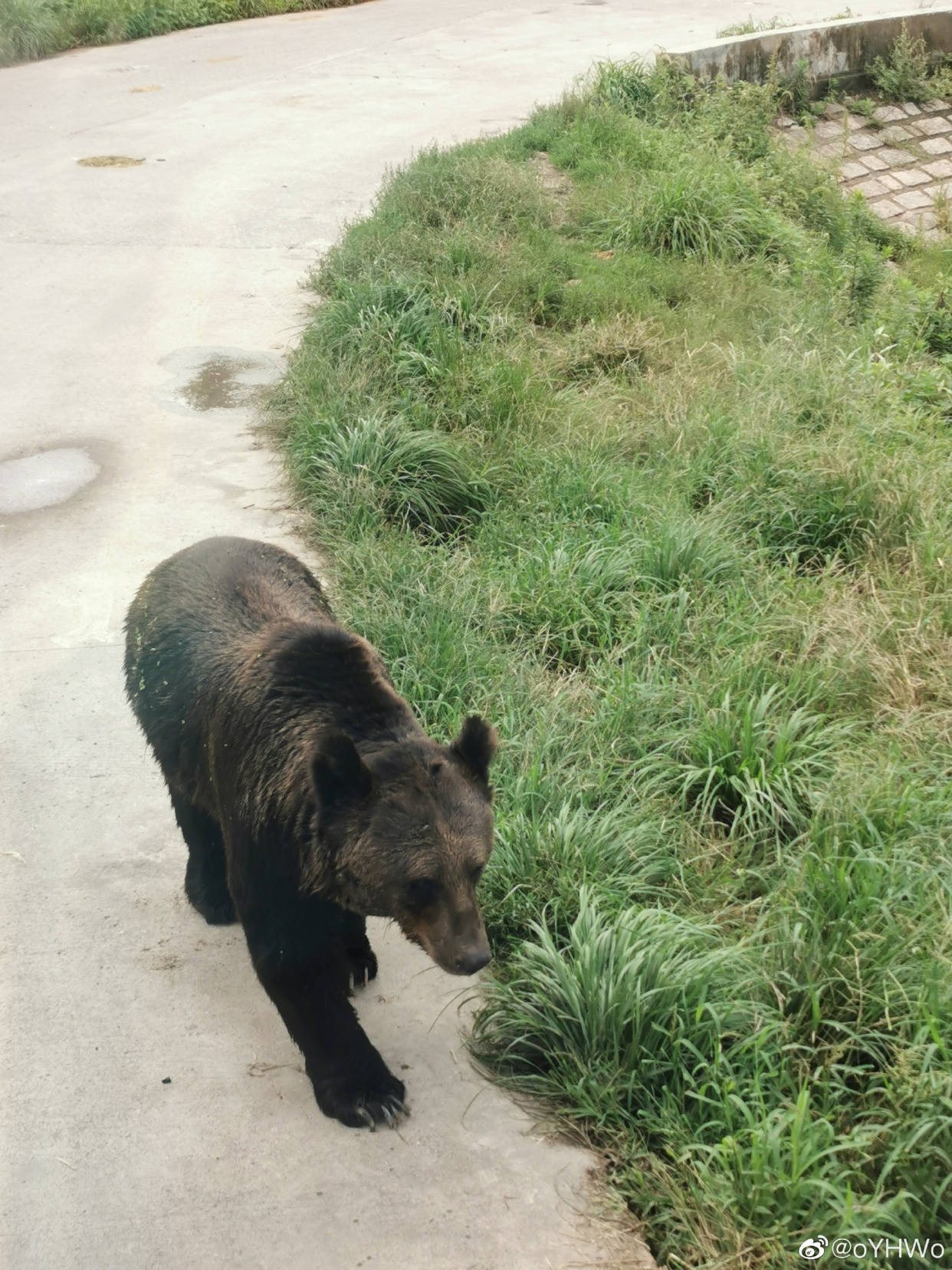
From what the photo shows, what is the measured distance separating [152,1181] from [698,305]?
675 centimetres

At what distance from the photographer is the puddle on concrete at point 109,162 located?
11758 mm

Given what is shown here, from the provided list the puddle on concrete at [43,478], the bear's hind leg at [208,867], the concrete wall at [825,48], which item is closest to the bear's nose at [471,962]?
the bear's hind leg at [208,867]

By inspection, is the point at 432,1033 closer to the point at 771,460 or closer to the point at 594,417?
the point at 771,460

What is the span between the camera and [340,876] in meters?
3.18

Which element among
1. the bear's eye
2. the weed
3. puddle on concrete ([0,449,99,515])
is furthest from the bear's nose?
the weed

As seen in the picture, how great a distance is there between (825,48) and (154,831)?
1367 centimetres

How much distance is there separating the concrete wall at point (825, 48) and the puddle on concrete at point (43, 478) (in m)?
9.07

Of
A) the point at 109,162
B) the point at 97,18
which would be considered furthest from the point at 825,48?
the point at 97,18

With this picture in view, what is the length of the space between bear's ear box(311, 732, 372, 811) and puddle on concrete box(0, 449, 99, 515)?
394 cm

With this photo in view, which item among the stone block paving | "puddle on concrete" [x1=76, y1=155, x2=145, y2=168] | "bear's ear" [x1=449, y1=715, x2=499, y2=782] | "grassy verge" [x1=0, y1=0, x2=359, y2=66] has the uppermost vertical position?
"grassy verge" [x1=0, y1=0, x2=359, y2=66]

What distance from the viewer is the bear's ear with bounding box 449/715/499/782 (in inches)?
126

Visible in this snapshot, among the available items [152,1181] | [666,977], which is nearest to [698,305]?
[666,977]

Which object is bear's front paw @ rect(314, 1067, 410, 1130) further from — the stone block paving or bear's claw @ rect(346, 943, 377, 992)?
the stone block paving

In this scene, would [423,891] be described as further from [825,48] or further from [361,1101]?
[825,48]
